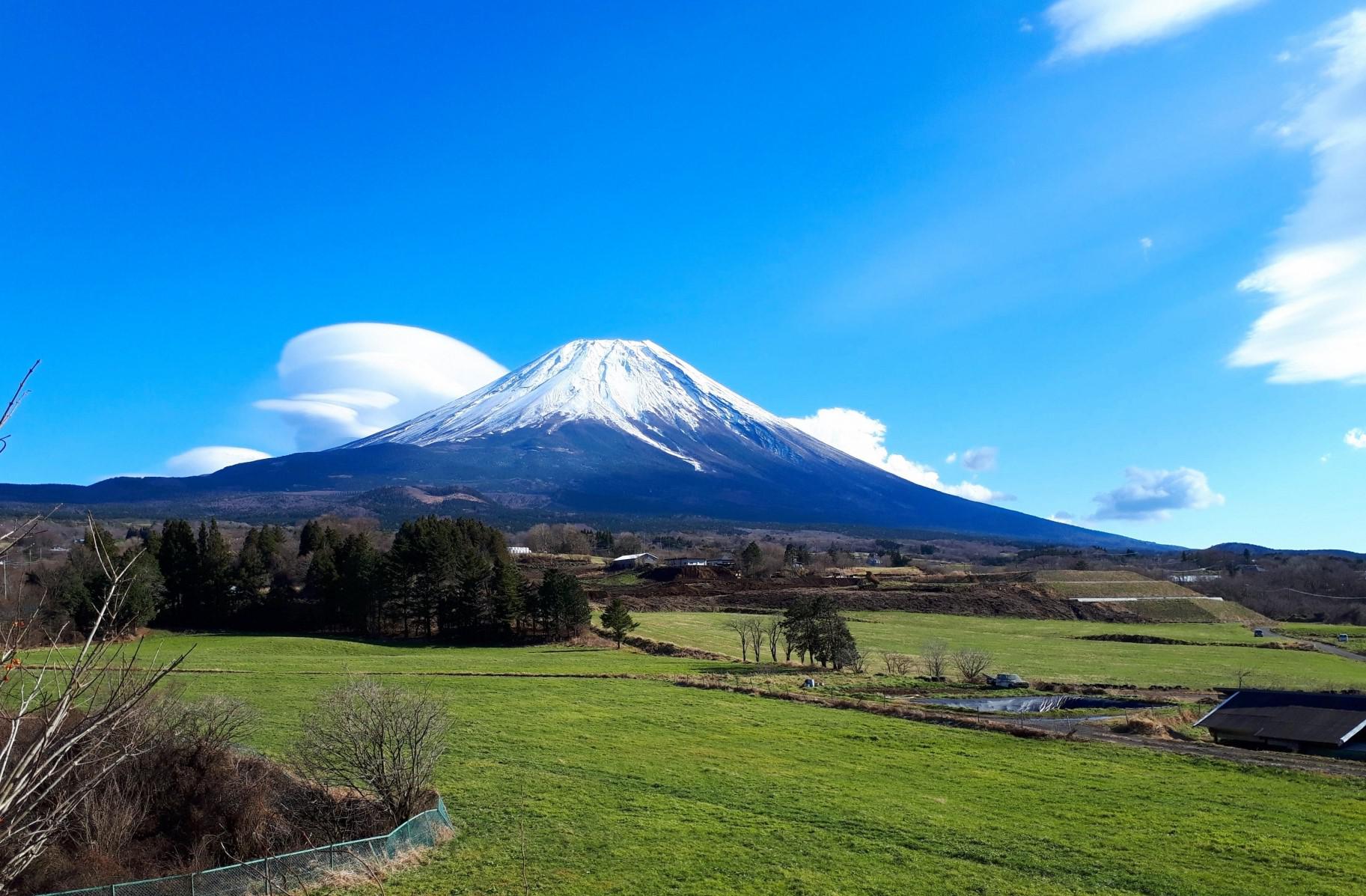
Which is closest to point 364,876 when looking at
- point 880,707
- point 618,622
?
point 880,707

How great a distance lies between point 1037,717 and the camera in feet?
117

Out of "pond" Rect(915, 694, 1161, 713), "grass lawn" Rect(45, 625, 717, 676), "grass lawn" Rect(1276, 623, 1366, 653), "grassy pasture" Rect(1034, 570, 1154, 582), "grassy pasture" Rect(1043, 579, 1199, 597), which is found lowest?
"grass lawn" Rect(45, 625, 717, 676)

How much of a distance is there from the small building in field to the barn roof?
83689 mm

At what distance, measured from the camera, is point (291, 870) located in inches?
591

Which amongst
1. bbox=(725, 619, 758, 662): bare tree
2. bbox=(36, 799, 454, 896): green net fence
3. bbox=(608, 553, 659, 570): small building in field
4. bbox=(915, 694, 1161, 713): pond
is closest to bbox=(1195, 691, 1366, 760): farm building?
bbox=(915, 694, 1161, 713): pond

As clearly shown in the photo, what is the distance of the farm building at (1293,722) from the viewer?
1180 inches

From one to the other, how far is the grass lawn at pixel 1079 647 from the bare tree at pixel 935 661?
10.6 ft

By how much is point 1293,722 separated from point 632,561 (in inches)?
3610

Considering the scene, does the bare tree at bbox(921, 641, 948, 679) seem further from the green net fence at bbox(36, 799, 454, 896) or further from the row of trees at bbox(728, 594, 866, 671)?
the green net fence at bbox(36, 799, 454, 896)

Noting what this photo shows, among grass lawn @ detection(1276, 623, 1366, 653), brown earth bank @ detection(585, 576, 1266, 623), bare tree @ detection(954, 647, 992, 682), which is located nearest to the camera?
bare tree @ detection(954, 647, 992, 682)

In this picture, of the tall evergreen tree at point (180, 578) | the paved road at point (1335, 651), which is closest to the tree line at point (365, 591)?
the tall evergreen tree at point (180, 578)

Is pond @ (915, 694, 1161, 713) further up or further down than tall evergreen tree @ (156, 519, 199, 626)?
further down

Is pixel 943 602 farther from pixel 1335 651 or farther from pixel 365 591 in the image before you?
pixel 365 591

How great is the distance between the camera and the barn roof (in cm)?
2998
